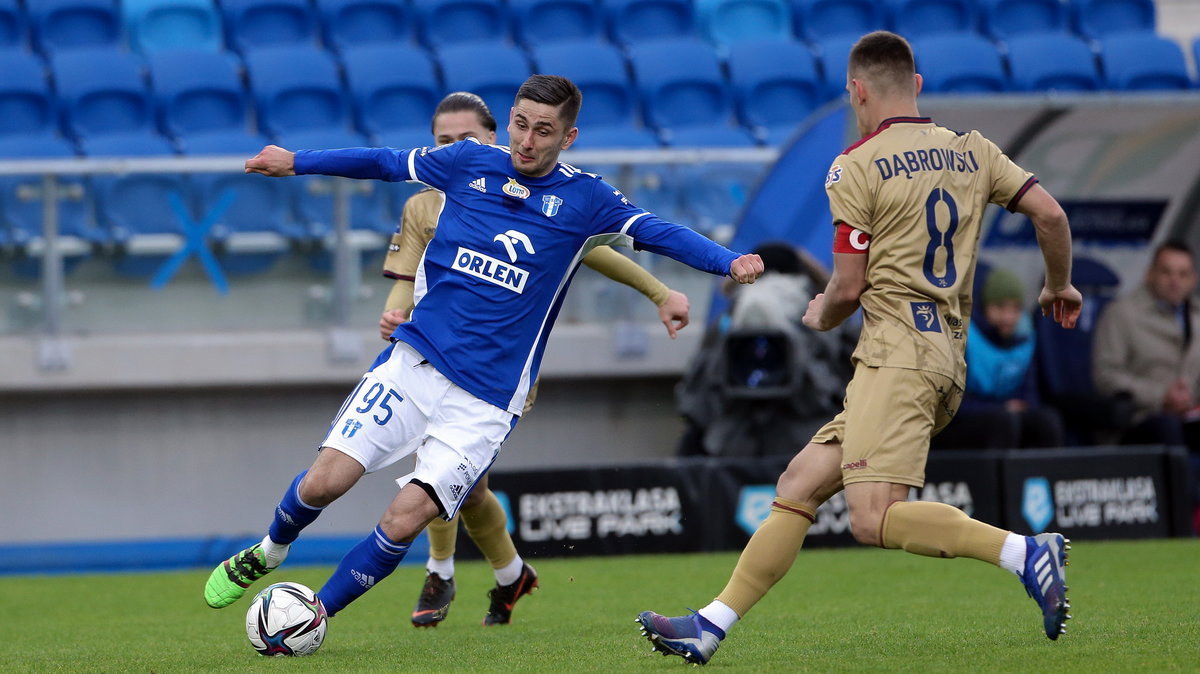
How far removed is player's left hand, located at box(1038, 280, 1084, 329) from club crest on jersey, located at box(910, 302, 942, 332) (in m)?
0.41

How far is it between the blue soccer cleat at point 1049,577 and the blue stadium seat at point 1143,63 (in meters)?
11.7

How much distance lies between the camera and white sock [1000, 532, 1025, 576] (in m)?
4.25

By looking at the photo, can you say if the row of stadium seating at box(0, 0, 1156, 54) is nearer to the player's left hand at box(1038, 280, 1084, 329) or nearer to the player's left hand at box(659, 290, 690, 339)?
the player's left hand at box(659, 290, 690, 339)

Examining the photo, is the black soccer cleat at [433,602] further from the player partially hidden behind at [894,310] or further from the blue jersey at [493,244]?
the player partially hidden behind at [894,310]

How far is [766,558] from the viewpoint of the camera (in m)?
4.57

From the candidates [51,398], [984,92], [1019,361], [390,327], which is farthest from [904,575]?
[984,92]

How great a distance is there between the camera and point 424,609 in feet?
20.5

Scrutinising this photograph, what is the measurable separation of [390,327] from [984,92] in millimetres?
10256

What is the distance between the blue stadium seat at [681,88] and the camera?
13.9 m

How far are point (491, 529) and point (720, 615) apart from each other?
6.28ft

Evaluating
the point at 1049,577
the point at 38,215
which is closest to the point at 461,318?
the point at 1049,577

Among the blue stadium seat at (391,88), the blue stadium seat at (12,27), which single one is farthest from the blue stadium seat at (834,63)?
the blue stadium seat at (12,27)

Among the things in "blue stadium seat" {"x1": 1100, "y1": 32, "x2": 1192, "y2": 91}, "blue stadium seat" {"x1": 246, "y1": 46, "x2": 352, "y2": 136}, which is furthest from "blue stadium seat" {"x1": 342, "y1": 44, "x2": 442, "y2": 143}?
"blue stadium seat" {"x1": 1100, "y1": 32, "x2": 1192, "y2": 91}

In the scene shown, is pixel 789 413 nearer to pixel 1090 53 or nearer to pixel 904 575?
pixel 904 575
